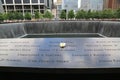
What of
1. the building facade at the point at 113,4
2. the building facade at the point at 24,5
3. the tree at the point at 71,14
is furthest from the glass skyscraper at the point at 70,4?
the tree at the point at 71,14

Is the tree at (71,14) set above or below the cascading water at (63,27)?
above

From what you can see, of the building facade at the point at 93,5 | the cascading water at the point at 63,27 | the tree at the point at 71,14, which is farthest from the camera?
the building facade at the point at 93,5

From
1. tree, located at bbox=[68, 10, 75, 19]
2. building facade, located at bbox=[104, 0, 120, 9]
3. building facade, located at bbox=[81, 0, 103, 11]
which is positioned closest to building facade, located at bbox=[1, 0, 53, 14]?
building facade, located at bbox=[81, 0, 103, 11]

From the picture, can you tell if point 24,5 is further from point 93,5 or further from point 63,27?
point 63,27

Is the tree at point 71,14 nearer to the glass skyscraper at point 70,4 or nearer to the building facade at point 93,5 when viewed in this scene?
the glass skyscraper at point 70,4

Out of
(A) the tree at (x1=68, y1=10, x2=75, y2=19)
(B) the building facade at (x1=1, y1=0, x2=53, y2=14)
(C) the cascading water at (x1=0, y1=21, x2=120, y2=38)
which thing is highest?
(B) the building facade at (x1=1, y1=0, x2=53, y2=14)

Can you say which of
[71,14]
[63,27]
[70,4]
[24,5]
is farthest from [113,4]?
[63,27]

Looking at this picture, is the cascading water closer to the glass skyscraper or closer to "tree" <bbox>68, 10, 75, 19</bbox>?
"tree" <bbox>68, 10, 75, 19</bbox>

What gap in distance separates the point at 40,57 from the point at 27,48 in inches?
15.4

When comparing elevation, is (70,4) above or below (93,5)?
above

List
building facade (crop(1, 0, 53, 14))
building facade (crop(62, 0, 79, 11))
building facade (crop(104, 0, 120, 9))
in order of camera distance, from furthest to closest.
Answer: building facade (crop(62, 0, 79, 11)) < building facade (crop(104, 0, 120, 9)) < building facade (crop(1, 0, 53, 14))

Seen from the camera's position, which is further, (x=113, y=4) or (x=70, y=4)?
(x=70, y=4)

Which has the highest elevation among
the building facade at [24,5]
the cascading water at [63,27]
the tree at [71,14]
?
the building facade at [24,5]

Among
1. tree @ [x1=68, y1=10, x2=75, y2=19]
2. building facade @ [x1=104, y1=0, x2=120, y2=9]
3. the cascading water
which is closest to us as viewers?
the cascading water
